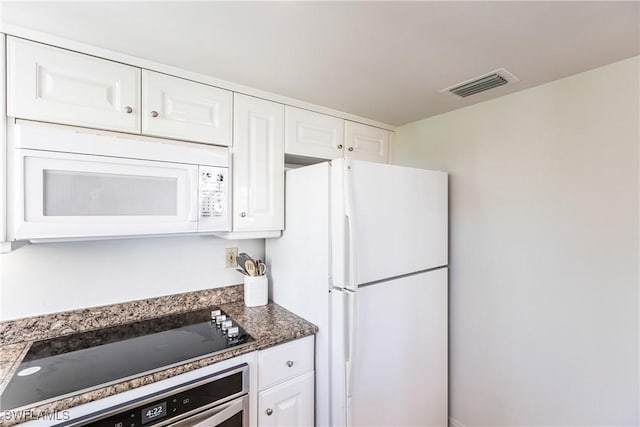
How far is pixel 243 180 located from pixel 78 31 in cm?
88

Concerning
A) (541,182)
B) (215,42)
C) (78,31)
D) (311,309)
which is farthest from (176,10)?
(541,182)

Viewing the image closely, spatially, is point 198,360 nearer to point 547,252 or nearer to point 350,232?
point 350,232

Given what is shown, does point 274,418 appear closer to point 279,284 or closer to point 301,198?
point 279,284

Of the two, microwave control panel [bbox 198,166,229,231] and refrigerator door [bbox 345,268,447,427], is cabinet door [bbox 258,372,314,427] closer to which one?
refrigerator door [bbox 345,268,447,427]

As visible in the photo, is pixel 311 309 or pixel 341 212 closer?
pixel 341 212

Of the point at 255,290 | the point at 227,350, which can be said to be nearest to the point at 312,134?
the point at 255,290

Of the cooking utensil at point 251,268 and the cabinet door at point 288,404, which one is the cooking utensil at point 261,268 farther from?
the cabinet door at point 288,404

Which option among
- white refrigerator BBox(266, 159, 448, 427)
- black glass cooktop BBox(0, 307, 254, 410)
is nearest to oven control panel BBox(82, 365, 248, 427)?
black glass cooktop BBox(0, 307, 254, 410)

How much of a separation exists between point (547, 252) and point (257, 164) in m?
1.64

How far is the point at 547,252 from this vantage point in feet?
5.09

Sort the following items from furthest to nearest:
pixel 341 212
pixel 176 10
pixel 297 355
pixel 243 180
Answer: pixel 243 180 → pixel 297 355 → pixel 341 212 → pixel 176 10

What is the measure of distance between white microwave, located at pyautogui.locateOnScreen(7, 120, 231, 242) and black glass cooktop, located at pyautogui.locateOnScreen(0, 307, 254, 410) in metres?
0.51

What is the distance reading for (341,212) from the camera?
1.40 m

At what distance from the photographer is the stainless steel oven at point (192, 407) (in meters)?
1.05
